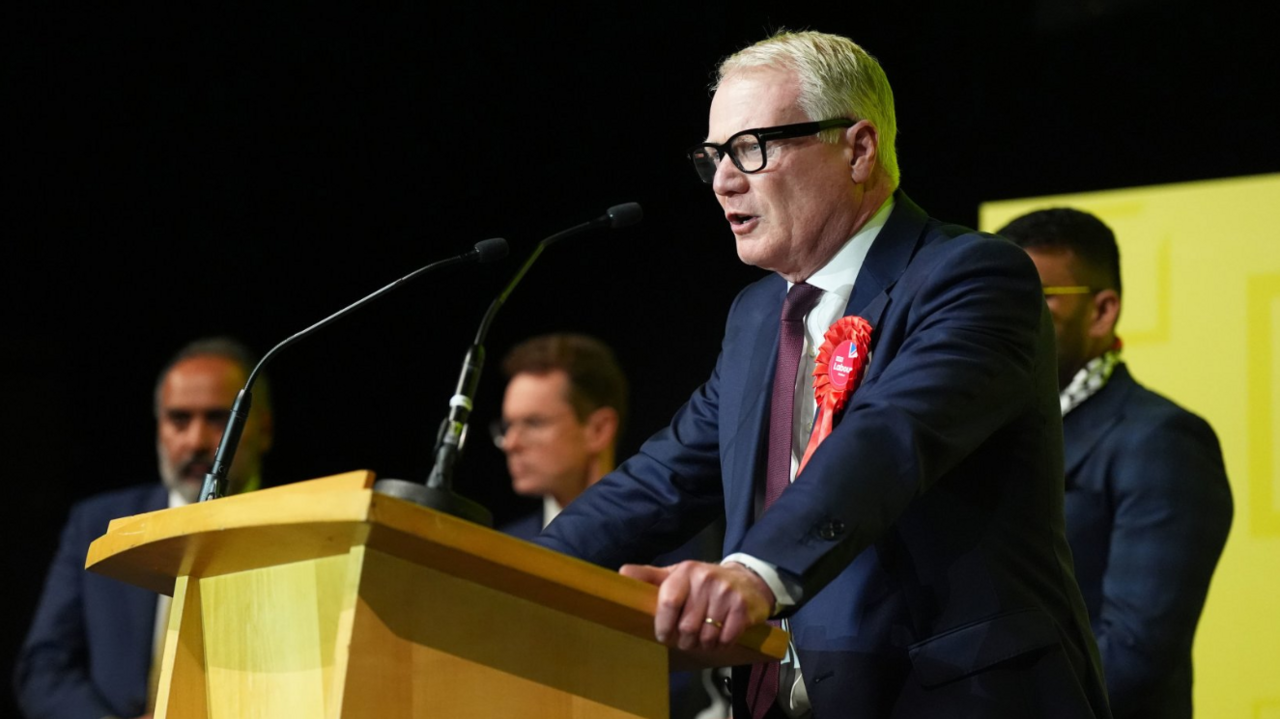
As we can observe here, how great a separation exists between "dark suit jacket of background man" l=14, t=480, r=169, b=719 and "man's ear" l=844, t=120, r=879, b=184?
8.28ft

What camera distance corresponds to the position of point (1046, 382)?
74.9 inches

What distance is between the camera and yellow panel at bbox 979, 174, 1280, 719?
3535 mm

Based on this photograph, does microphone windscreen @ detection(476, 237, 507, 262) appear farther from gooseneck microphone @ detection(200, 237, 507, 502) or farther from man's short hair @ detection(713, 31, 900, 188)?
man's short hair @ detection(713, 31, 900, 188)

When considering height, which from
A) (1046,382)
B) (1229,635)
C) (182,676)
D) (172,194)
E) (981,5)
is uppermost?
(981,5)

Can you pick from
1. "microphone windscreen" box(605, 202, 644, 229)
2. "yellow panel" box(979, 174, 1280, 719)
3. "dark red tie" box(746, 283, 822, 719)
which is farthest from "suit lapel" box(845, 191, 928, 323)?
"yellow panel" box(979, 174, 1280, 719)

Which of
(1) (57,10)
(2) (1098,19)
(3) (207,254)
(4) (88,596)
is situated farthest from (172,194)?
(2) (1098,19)

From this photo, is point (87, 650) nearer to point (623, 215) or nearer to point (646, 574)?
point (623, 215)

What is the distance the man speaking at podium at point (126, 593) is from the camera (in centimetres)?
387

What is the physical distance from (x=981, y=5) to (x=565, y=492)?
1900 millimetres

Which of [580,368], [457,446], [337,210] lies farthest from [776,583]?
[337,210]

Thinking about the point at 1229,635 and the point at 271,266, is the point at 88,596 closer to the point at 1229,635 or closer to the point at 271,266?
the point at 271,266

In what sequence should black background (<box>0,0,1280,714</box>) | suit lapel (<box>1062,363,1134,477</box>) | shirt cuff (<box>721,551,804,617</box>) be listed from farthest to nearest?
black background (<box>0,0,1280,714</box>) → suit lapel (<box>1062,363,1134,477</box>) → shirt cuff (<box>721,551,804,617</box>)

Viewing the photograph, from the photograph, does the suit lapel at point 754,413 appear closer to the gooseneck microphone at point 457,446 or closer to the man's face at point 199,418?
the gooseneck microphone at point 457,446

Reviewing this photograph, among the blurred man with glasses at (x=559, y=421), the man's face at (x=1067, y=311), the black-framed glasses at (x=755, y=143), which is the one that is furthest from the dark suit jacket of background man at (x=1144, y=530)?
the black-framed glasses at (x=755, y=143)
